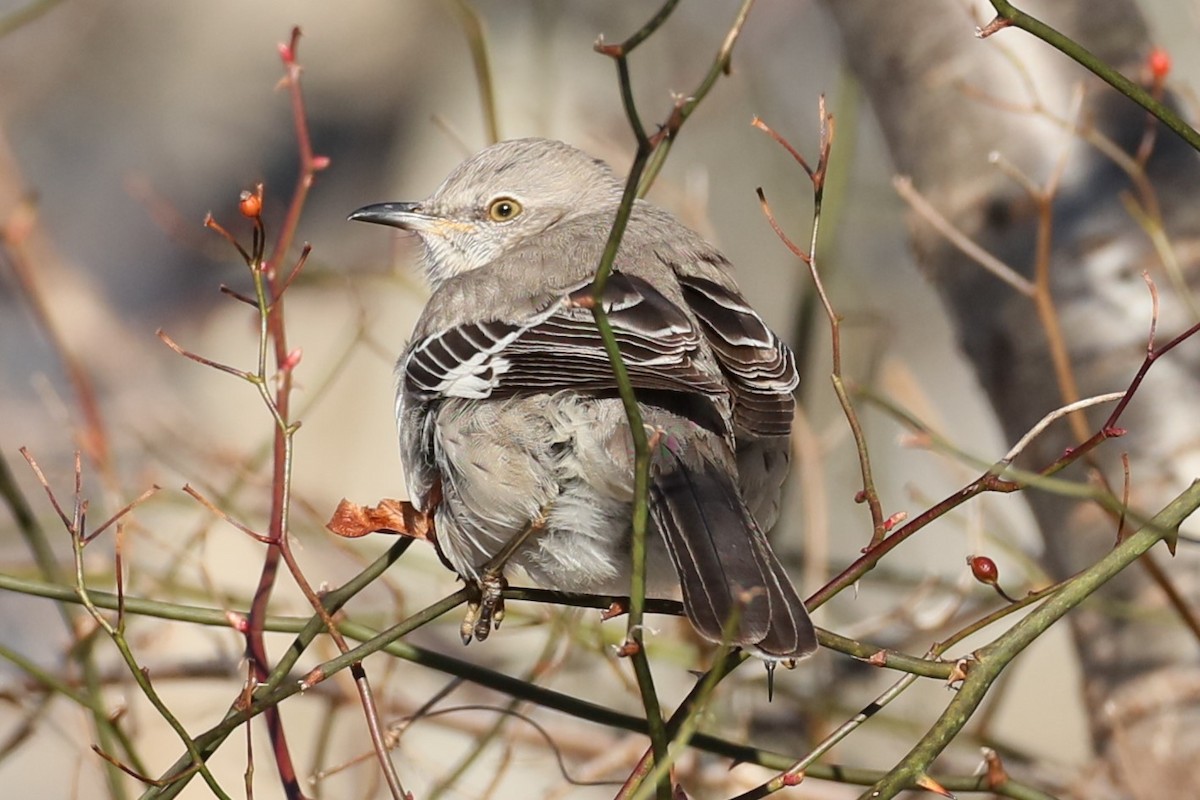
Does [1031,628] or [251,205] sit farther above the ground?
[251,205]

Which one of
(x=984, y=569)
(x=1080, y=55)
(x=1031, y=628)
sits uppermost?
(x=1080, y=55)

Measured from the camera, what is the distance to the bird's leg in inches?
105

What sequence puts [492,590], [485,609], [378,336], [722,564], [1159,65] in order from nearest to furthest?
[722,564] → [492,590] → [485,609] → [1159,65] → [378,336]

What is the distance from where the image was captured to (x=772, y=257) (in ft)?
28.3

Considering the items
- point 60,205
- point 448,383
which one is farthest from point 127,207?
point 448,383

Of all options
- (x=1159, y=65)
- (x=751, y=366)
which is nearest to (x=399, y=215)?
(x=751, y=366)

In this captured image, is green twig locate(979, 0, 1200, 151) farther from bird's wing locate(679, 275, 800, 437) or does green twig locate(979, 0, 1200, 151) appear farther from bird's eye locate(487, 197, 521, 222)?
bird's eye locate(487, 197, 521, 222)

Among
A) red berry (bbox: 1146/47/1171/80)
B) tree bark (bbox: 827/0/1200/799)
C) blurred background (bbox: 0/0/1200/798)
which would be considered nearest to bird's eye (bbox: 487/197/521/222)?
blurred background (bbox: 0/0/1200/798)

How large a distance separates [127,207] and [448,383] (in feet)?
29.7

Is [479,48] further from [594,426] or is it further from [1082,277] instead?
[1082,277]

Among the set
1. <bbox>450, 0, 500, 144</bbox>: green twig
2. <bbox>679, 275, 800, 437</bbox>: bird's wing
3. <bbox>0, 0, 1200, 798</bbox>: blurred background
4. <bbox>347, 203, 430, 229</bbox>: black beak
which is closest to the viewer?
<bbox>679, 275, 800, 437</bbox>: bird's wing

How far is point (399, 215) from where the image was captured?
13.5ft

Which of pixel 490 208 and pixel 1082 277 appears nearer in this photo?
pixel 1082 277

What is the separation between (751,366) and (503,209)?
1471 mm
